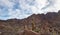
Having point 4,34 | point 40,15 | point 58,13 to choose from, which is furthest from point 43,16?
point 4,34

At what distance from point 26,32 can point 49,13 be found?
3745 inches

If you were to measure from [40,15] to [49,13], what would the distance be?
6.33m

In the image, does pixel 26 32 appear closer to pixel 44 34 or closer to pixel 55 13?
pixel 44 34

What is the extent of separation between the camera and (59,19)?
102 metres

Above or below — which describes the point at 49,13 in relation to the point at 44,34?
above

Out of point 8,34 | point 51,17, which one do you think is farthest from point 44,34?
point 51,17

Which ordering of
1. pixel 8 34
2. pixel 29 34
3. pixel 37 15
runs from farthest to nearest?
pixel 37 15 → pixel 8 34 → pixel 29 34

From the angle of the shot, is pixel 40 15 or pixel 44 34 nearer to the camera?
pixel 44 34

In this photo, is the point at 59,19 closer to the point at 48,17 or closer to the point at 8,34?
the point at 48,17

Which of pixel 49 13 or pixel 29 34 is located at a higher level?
pixel 49 13

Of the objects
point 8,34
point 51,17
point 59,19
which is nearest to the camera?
point 8,34

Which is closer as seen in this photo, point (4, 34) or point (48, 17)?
point (4, 34)

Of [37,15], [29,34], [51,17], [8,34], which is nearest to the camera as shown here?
[29,34]

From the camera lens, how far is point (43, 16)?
384ft
